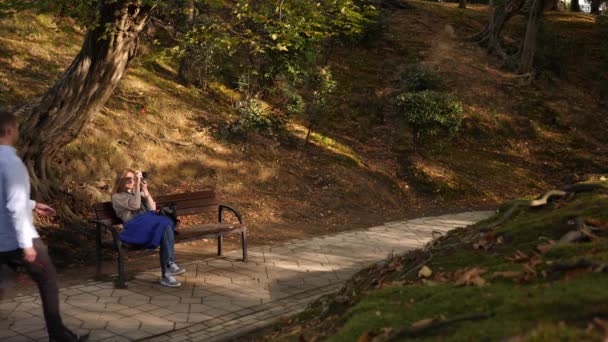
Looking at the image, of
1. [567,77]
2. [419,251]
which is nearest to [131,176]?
[419,251]

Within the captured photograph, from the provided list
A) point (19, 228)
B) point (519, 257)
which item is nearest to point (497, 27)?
point (519, 257)

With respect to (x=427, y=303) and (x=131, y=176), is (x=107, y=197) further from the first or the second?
(x=427, y=303)

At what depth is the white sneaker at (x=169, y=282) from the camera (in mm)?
7438

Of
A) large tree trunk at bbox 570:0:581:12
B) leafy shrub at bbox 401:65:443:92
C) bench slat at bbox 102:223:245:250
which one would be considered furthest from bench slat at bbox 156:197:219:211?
large tree trunk at bbox 570:0:581:12

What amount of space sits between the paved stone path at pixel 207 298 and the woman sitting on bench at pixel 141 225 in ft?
0.85

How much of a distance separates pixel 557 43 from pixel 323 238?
68.5 ft

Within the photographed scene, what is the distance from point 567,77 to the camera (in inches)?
1027

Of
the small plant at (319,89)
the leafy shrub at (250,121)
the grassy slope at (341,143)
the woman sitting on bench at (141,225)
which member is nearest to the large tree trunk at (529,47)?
the grassy slope at (341,143)

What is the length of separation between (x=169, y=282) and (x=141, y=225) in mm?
806

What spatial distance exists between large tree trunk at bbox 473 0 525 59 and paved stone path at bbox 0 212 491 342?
64.0 feet

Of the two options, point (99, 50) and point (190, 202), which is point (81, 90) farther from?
point (190, 202)

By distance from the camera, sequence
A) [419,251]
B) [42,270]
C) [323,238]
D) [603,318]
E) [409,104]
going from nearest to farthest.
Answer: [603,318] → [42,270] → [419,251] → [323,238] → [409,104]

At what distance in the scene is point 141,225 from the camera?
7629 millimetres

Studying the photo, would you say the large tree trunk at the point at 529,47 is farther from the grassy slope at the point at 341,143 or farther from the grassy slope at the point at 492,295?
the grassy slope at the point at 492,295
